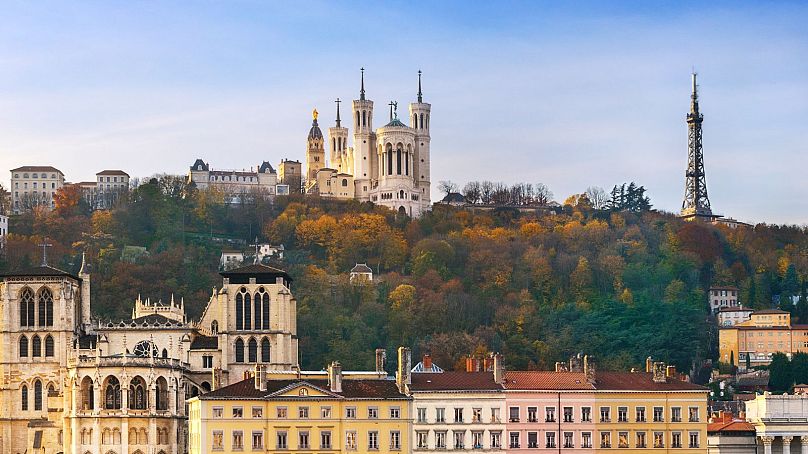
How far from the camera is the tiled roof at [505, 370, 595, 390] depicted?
4380 inches

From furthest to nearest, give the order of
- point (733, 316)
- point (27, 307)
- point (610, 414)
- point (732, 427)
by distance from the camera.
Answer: point (733, 316) → point (27, 307) → point (732, 427) → point (610, 414)

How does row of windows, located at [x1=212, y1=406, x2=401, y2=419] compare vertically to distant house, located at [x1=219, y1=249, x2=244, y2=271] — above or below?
below

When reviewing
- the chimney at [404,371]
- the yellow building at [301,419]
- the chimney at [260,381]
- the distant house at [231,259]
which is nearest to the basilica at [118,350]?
the chimney at [260,381]

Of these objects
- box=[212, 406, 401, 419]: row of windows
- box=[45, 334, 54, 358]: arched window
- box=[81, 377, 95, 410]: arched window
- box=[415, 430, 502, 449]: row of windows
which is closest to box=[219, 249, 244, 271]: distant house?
box=[45, 334, 54, 358]: arched window

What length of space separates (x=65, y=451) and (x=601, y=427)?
98.1ft

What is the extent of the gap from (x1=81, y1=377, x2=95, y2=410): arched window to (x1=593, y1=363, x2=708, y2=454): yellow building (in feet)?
93.2

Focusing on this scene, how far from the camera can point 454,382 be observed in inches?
4373

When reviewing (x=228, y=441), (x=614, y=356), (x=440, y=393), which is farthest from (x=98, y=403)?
(x=614, y=356)

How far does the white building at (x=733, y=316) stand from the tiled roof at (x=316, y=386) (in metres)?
87.6

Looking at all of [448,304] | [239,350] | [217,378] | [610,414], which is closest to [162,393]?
[217,378]

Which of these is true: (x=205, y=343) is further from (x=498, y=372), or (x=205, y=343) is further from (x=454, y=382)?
(x=498, y=372)

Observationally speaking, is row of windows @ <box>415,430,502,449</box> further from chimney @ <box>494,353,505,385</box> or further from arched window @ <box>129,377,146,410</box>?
arched window @ <box>129,377,146,410</box>

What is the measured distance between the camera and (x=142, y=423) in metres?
120

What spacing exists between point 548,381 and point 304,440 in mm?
12947
